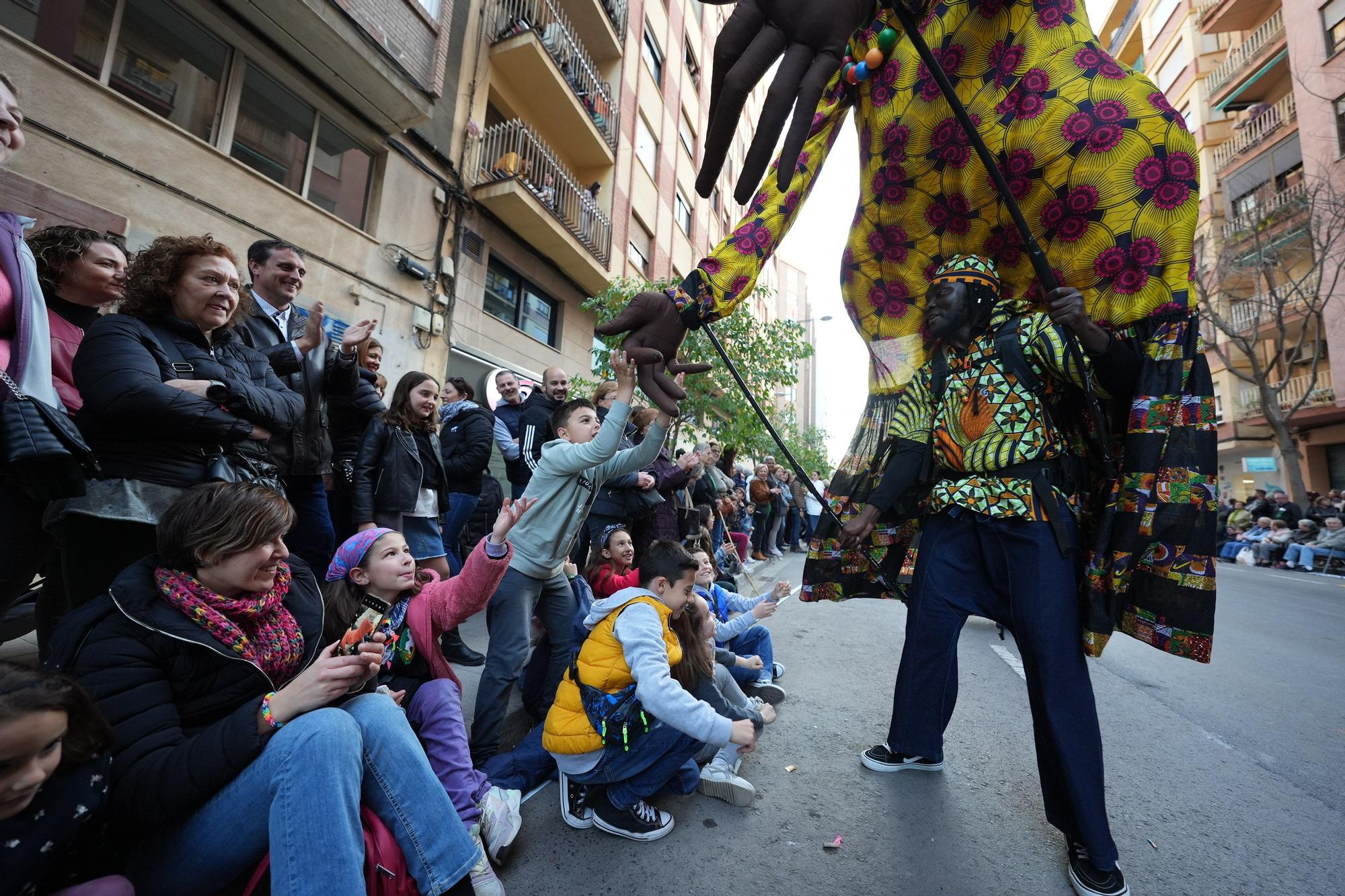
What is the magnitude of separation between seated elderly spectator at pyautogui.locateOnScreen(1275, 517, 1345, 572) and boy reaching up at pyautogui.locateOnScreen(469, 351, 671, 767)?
1720cm

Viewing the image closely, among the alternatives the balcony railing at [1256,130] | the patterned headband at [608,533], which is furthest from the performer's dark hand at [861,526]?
the balcony railing at [1256,130]

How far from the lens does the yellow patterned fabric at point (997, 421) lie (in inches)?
72.5

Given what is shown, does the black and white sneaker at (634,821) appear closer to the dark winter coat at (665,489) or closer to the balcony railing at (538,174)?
the dark winter coat at (665,489)

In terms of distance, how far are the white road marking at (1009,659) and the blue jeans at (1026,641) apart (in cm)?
198

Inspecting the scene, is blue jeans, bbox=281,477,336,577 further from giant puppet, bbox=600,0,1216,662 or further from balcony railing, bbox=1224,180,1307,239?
balcony railing, bbox=1224,180,1307,239

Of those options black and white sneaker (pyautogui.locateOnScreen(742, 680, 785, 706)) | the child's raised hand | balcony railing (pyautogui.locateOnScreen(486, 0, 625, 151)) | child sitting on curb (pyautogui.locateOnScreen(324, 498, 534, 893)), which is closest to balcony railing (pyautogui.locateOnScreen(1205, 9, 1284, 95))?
balcony railing (pyautogui.locateOnScreen(486, 0, 625, 151))

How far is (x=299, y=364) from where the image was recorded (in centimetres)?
276

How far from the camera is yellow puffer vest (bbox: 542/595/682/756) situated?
2055mm

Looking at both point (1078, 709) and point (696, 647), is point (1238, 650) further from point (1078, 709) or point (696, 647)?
point (696, 647)

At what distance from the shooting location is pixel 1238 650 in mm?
4816

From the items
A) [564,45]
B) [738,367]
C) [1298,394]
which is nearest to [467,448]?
[738,367]

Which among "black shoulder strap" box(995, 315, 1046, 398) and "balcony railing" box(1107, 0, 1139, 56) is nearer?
"black shoulder strap" box(995, 315, 1046, 398)

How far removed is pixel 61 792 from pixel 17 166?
592cm

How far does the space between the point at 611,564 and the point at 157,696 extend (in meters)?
2.61
